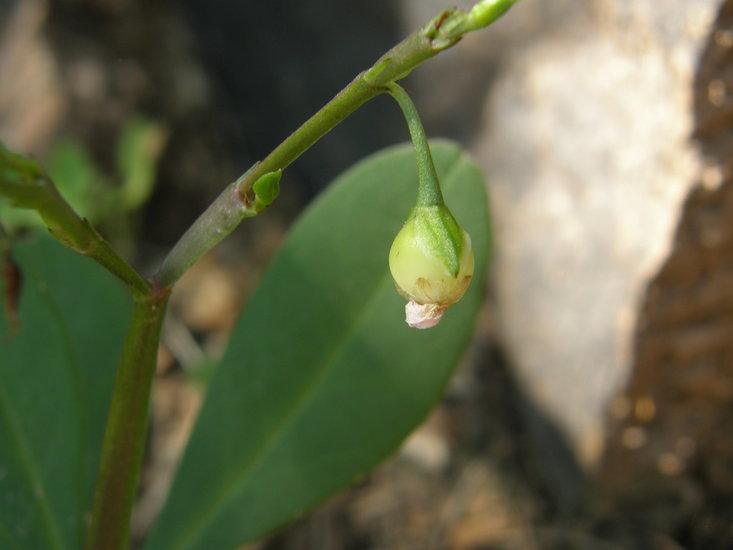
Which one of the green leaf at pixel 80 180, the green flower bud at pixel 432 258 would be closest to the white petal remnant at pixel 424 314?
the green flower bud at pixel 432 258

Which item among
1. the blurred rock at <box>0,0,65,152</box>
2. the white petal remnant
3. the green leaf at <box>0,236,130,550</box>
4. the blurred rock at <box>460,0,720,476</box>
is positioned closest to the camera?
the white petal remnant

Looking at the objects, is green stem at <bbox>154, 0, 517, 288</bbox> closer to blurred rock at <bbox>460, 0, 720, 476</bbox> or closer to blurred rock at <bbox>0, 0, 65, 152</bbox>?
blurred rock at <bbox>460, 0, 720, 476</bbox>

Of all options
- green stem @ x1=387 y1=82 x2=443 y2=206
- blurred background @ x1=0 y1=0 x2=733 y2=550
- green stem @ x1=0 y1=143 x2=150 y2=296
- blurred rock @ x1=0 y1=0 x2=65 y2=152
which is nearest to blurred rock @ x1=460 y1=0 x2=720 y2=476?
blurred background @ x1=0 y1=0 x2=733 y2=550

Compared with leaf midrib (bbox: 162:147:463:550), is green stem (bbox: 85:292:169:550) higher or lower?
higher

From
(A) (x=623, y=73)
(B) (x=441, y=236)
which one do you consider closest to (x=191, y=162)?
(A) (x=623, y=73)

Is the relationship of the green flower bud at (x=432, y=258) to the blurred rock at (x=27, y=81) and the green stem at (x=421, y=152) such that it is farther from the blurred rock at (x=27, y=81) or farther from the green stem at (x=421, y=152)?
the blurred rock at (x=27, y=81)

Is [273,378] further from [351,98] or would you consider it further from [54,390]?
[351,98]
